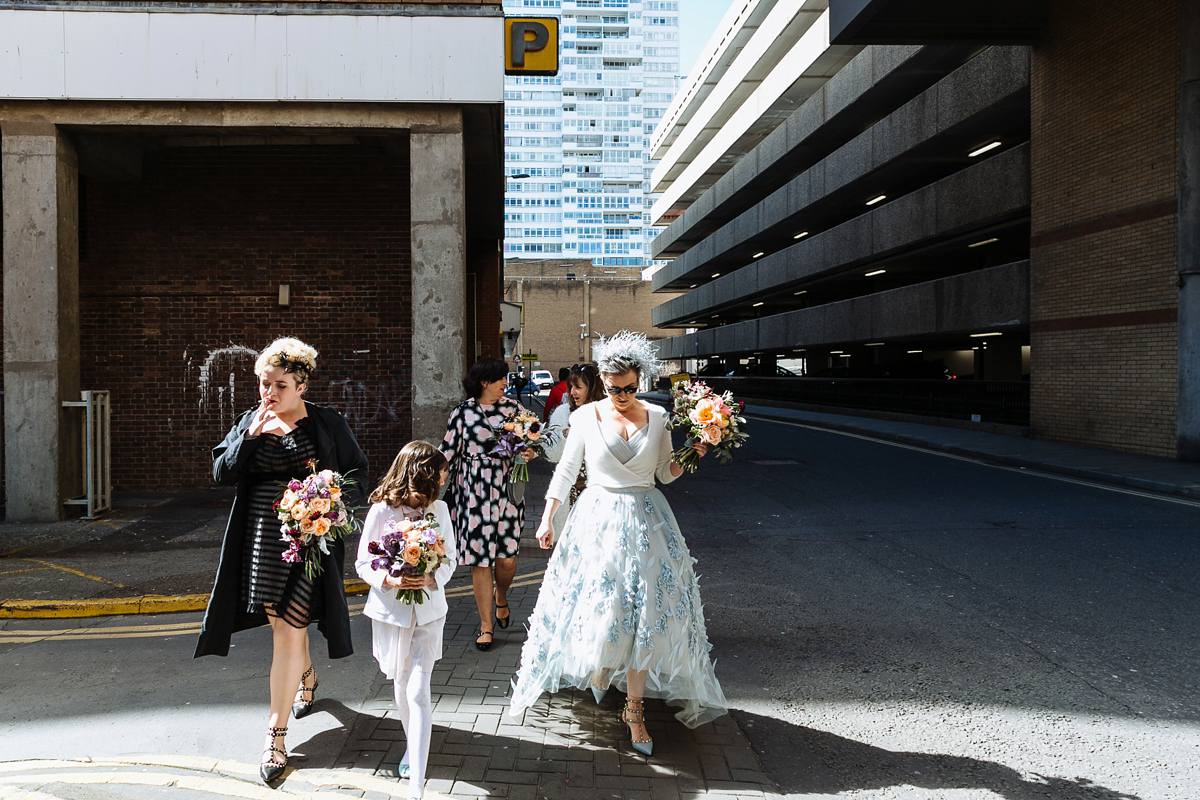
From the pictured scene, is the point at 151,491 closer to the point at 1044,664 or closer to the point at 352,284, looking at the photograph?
the point at 352,284

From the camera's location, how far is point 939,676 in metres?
4.76

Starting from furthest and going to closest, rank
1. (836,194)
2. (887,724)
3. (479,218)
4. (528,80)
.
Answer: (528,80)
(836,194)
(479,218)
(887,724)

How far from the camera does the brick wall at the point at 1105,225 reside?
14594 mm

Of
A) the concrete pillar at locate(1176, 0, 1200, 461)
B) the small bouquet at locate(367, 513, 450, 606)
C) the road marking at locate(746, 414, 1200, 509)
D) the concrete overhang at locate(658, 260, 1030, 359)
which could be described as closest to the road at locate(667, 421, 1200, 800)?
the road marking at locate(746, 414, 1200, 509)

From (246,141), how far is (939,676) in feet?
33.1

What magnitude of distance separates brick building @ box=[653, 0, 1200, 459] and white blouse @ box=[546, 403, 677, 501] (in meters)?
14.0

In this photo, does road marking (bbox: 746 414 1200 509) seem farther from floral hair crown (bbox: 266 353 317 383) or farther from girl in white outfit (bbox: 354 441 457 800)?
floral hair crown (bbox: 266 353 317 383)

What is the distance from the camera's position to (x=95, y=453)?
9.85 m

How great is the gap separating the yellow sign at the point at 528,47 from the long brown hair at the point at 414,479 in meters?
8.66

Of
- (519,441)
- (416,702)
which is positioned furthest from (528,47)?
(416,702)

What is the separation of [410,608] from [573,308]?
74165mm

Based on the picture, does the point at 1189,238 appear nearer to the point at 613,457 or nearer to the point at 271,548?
the point at 613,457

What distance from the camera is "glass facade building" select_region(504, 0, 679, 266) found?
124 m

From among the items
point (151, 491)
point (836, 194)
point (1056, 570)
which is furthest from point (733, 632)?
point (836, 194)
